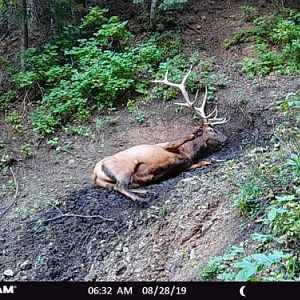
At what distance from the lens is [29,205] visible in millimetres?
7086

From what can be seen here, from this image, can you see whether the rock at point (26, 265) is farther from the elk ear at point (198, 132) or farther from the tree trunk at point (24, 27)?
the tree trunk at point (24, 27)

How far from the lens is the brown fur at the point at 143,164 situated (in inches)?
271

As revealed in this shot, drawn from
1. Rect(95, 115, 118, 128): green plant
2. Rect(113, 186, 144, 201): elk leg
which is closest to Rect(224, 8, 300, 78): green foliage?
Rect(95, 115, 118, 128): green plant

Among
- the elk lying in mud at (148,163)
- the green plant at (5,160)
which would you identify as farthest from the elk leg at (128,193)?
the green plant at (5,160)

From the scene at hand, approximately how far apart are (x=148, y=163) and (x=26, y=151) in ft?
8.97

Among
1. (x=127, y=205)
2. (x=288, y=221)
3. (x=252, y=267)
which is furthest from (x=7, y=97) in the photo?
(x=252, y=267)

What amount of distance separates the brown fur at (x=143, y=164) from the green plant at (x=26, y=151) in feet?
6.56

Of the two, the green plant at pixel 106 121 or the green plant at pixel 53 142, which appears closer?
the green plant at pixel 53 142

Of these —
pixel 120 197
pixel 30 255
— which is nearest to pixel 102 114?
pixel 120 197

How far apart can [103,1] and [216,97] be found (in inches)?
218
